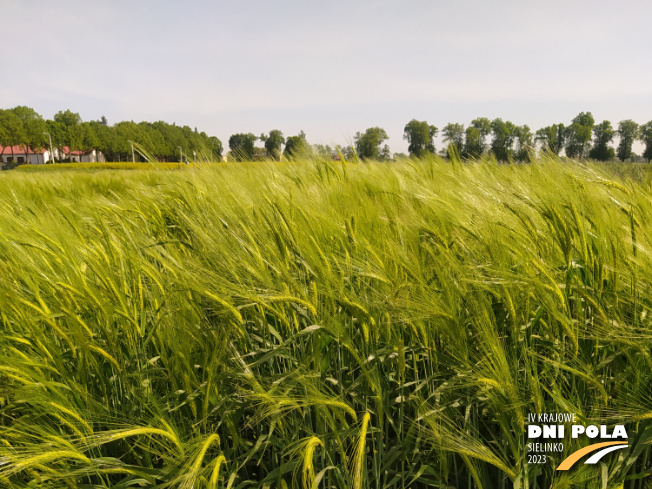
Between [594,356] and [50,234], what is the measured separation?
167cm

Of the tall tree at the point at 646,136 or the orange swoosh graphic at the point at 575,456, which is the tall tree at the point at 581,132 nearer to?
the tall tree at the point at 646,136

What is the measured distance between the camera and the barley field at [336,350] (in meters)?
0.85

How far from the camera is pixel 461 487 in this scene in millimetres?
A: 1154

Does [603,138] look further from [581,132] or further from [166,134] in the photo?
[166,134]

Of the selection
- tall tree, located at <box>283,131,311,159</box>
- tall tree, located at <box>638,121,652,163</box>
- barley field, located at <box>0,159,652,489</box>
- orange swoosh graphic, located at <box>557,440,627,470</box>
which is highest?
tall tree, located at <box>638,121,652,163</box>

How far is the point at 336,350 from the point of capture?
1180 mm

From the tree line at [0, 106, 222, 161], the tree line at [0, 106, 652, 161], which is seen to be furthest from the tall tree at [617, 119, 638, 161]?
the tree line at [0, 106, 222, 161]

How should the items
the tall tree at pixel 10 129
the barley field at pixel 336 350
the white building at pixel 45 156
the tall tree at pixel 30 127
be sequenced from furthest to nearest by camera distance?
the white building at pixel 45 156, the tall tree at pixel 30 127, the tall tree at pixel 10 129, the barley field at pixel 336 350

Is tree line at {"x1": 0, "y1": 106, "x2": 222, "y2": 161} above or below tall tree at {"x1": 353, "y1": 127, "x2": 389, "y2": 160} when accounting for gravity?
above

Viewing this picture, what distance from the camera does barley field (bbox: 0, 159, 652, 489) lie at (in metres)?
0.85

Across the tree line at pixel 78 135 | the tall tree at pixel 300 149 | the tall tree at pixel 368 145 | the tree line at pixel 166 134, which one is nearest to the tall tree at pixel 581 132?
the tree line at pixel 166 134

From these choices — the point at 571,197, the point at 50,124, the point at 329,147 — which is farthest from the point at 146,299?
the point at 50,124

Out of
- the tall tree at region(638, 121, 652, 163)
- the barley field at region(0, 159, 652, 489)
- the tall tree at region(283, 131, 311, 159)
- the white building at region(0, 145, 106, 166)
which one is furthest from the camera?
the white building at region(0, 145, 106, 166)

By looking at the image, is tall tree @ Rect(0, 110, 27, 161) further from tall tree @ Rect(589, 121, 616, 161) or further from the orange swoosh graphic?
tall tree @ Rect(589, 121, 616, 161)
